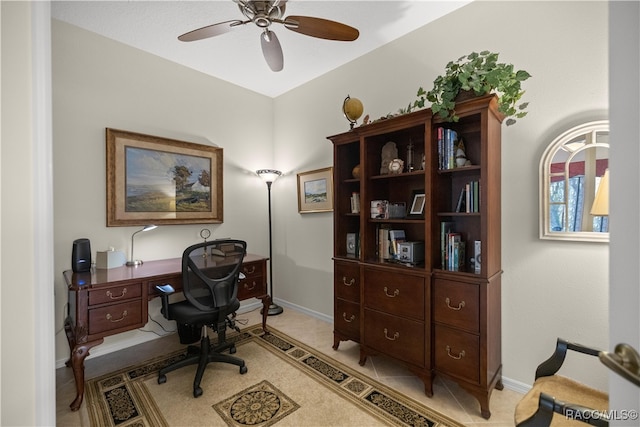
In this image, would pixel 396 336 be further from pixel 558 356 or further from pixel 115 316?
pixel 115 316

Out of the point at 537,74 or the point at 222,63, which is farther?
the point at 222,63

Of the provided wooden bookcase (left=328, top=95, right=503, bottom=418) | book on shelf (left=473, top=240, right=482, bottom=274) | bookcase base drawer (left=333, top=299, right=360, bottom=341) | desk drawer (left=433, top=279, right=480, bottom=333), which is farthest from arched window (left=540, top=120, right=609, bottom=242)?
bookcase base drawer (left=333, top=299, right=360, bottom=341)

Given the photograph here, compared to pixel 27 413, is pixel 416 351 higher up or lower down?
lower down

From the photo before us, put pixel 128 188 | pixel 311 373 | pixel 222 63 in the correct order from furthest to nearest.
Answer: pixel 222 63, pixel 128 188, pixel 311 373

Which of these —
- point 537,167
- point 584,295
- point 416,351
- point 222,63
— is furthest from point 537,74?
point 222,63

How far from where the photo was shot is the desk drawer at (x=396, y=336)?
1.97m

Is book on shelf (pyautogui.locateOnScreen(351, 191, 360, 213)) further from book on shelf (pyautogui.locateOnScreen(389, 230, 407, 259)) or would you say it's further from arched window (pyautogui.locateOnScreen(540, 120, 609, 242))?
arched window (pyautogui.locateOnScreen(540, 120, 609, 242))

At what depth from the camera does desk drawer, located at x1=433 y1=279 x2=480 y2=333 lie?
5.73 ft

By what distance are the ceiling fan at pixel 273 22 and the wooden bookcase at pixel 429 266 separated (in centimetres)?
A: 69

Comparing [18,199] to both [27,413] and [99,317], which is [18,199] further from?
[99,317]

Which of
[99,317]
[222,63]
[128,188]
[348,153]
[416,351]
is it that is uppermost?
[222,63]

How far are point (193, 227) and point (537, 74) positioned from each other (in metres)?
3.26

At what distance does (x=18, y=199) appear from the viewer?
627 mm

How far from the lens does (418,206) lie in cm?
227
